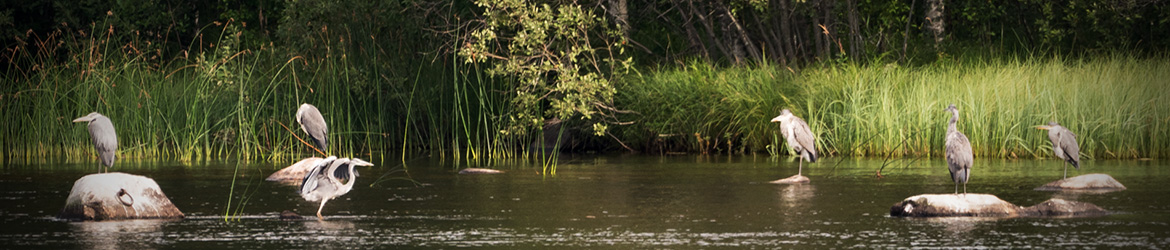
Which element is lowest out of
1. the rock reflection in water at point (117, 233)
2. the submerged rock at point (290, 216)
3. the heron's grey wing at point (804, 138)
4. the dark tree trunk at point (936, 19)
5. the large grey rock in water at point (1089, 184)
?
the rock reflection in water at point (117, 233)

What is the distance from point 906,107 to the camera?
56.2 ft

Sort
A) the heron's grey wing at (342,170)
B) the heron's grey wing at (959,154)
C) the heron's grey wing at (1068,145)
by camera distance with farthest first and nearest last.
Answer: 1. the heron's grey wing at (1068,145)
2. the heron's grey wing at (959,154)
3. the heron's grey wing at (342,170)

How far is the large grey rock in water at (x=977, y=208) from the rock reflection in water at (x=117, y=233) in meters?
4.72

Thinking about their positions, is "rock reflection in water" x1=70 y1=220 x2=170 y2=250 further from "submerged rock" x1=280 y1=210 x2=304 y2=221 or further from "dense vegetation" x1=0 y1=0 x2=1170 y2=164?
"dense vegetation" x1=0 y1=0 x2=1170 y2=164

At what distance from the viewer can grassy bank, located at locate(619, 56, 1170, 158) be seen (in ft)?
54.6

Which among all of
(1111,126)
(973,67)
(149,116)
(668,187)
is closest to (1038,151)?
(1111,126)

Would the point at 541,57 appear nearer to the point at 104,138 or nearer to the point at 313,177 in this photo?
the point at 104,138

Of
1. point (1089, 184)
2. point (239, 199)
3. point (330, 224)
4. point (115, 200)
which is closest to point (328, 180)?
point (330, 224)

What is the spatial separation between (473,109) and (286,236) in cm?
1097

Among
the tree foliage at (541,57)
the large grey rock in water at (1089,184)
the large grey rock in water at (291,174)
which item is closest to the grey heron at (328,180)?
the large grey rock in water at (291,174)

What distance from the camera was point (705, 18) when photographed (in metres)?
21.6

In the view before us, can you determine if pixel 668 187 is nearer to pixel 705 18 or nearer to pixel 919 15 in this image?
pixel 705 18

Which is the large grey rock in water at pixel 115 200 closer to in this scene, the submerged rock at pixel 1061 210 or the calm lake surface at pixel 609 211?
the calm lake surface at pixel 609 211

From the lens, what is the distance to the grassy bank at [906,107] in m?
16.6
